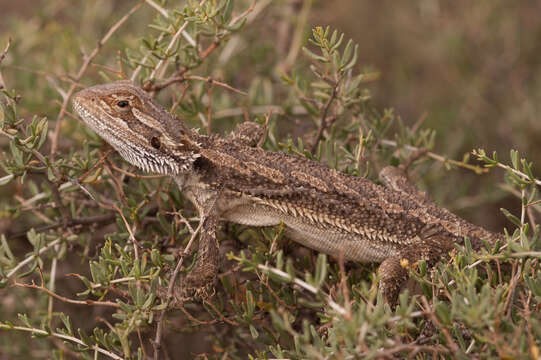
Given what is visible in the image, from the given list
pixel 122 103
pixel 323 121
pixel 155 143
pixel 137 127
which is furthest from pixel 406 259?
pixel 122 103

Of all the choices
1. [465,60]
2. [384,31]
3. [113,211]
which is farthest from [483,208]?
[113,211]

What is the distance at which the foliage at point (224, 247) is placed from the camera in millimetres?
2490

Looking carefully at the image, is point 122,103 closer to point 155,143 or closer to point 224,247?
point 155,143

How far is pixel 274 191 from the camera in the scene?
3.56 meters

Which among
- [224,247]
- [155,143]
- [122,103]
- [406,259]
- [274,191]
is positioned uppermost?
[122,103]

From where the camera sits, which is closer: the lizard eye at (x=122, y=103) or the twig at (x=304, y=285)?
the twig at (x=304, y=285)

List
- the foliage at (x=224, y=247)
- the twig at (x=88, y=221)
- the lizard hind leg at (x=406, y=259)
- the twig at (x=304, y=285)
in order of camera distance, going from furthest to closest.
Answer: the twig at (x=88, y=221), the lizard hind leg at (x=406, y=259), the foliage at (x=224, y=247), the twig at (x=304, y=285)

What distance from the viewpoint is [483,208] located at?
259 inches

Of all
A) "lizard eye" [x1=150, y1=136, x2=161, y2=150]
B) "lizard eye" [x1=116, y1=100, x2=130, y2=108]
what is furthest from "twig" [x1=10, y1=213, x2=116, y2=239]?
"lizard eye" [x1=116, y1=100, x2=130, y2=108]

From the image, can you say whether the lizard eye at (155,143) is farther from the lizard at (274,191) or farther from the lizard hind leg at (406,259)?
the lizard hind leg at (406,259)

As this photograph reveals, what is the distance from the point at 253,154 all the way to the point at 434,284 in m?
1.55

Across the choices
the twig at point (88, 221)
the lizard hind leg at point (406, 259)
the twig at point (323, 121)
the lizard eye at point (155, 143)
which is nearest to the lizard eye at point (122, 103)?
the lizard eye at point (155, 143)

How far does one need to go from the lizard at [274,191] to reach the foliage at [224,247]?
0.16 metres

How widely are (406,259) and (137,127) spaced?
1.96 meters
